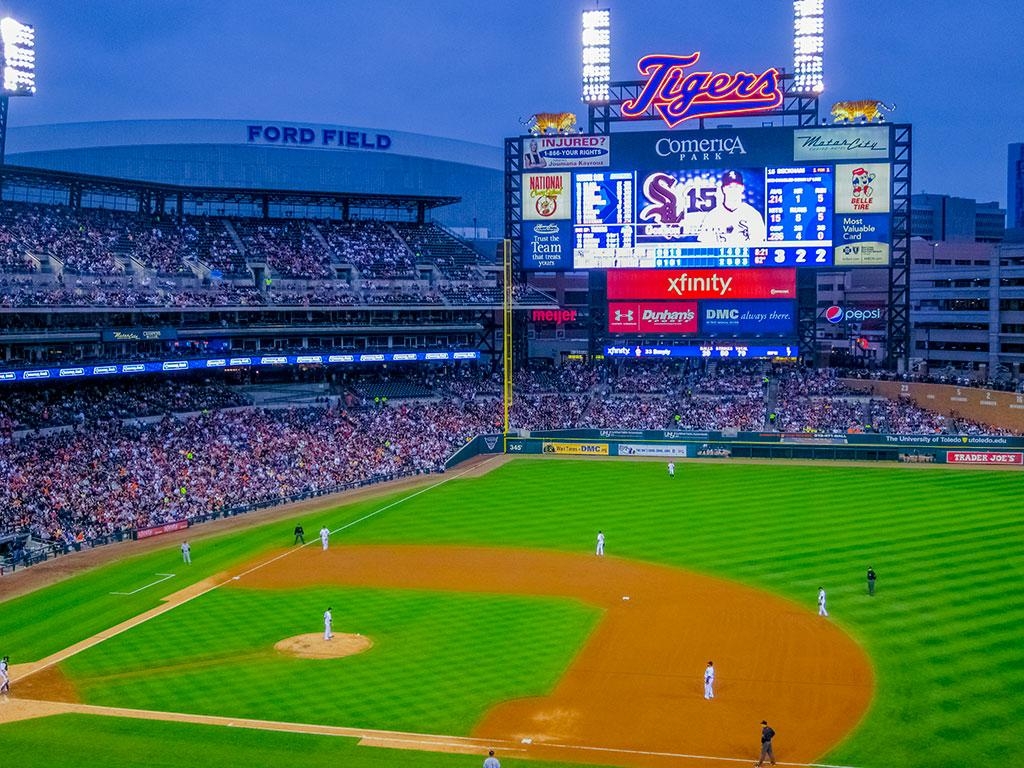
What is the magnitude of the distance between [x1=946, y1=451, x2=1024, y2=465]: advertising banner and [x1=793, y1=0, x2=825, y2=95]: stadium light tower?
84.4 feet

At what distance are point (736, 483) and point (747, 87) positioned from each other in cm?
2891

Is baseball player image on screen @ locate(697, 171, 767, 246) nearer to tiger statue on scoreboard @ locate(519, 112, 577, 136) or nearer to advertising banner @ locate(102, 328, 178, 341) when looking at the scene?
tiger statue on scoreboard @ locate(519, 112, 577, 136)

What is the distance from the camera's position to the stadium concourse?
4397 centimetres

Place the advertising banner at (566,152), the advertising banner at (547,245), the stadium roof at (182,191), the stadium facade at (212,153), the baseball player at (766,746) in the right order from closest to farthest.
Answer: the baseball player at (766,746) → the stadium roof at (182,191) → the advertising banner at (566,152) → the advertising banner at (547,245) → the stadium facade at (212,153)

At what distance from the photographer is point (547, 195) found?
2724 inches

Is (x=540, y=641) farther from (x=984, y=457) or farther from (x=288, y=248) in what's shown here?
(x=288, y=248)

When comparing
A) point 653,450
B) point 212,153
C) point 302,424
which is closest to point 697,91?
point 653,450

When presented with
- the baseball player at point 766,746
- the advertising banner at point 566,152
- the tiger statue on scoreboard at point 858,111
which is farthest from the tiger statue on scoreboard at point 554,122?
the baseball player at point 766,746

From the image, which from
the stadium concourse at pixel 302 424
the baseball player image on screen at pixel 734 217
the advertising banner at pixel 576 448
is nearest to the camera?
the stadium concourse at pixel 302 424

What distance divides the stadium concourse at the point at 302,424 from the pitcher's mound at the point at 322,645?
1498 cm

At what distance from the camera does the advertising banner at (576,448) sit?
2554 inches

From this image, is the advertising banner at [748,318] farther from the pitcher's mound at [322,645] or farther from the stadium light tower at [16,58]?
the pitcher's mound at [322,645]

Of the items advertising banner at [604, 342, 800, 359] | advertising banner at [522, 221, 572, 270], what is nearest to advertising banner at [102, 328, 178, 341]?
advertising banner at [522, 221, 572, 270]

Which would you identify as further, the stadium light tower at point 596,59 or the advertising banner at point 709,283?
the stadium light tower at point 596,59
